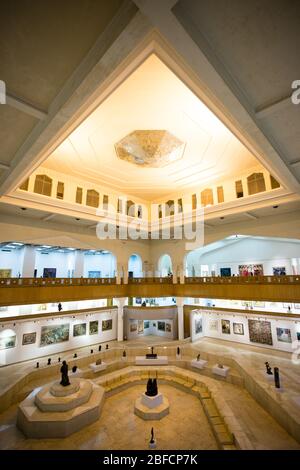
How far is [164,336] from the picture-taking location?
1881 centimetres

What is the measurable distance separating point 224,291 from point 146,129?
1106 cm

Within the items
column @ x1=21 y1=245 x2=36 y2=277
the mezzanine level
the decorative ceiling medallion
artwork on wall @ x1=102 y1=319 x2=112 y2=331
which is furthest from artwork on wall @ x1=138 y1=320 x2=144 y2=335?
the decorative ceiling medallion

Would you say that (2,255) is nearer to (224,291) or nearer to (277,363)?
(224,291)

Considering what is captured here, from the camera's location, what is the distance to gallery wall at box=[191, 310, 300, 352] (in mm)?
13711

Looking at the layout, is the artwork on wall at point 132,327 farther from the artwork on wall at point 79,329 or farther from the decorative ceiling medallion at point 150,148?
the decorative ceiling medallion at point 150,148

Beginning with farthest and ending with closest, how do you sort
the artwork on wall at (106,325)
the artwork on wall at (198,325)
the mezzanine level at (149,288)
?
the artwork on wall at (198,325) → the artwork on wall at (106,325) → the mezzanine level at (149,288)

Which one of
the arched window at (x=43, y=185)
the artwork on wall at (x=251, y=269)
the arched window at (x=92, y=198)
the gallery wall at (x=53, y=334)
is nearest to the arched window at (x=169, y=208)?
the arched window at (x=92, y=198)

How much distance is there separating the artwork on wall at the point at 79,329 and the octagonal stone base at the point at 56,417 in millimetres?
5825

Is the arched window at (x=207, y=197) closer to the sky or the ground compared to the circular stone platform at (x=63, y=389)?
closer to the sky

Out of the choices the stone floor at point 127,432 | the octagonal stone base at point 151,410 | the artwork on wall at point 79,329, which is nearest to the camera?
the stone floor at point 127,432

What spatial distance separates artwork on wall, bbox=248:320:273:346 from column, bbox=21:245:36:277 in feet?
54.8

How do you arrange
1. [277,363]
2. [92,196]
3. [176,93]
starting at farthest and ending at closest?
[92,196], [277,363], [176,93]

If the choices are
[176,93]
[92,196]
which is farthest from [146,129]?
[92,196]

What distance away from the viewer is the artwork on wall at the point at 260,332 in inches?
574
